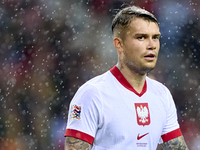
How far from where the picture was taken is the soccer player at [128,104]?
2232mm

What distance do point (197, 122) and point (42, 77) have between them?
122 inches

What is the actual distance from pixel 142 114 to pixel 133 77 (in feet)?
0.86

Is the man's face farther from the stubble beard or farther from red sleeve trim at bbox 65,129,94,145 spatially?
red sleeve trim at bbox 65,129,94,145

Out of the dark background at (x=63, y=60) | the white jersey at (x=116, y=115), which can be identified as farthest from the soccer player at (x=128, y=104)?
the dark background at (x=63, y=60)

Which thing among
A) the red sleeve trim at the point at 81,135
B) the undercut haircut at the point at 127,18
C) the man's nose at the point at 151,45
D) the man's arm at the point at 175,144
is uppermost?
the undercut haircut at the point at 127,18

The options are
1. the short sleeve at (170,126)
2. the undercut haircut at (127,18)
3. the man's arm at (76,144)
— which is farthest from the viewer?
the short sleeve at (170,126)

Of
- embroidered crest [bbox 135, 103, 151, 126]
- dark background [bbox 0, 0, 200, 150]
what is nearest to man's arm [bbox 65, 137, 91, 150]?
embroidered crest [bbox 135, 103, 151, 126]

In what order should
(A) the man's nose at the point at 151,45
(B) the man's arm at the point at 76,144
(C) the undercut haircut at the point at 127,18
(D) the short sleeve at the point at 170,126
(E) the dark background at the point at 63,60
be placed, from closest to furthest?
(B) the man's arm at the point at 76,144 → (A) the man's nose at the point at 151,45 → (C) the undercut haircut at the point at 127,18 → (D) the short sleeve at the point at 170,126 → (E) the dark background at the point at 63,60

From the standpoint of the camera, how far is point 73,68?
7352 mm

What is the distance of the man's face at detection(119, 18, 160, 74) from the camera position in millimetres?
2318

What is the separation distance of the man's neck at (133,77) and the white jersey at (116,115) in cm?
3

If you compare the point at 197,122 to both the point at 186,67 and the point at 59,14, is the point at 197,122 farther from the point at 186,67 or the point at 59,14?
the point at 59,14

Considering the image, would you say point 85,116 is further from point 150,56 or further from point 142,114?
point 150,56

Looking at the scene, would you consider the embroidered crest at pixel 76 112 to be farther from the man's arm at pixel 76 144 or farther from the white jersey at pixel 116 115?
the man's arm at pixel 76 144
